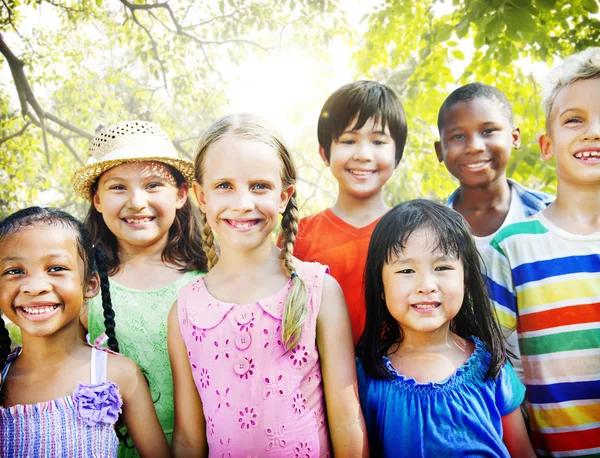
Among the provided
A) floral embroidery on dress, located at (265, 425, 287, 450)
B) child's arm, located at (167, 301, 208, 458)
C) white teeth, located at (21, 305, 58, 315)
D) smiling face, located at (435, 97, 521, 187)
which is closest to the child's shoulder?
child's arm, located at (167, 301, 208, 458)

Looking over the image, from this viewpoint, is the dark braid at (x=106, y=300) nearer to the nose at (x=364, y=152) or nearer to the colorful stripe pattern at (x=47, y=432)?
the colorful stripe pattern at (x=47, y=432)

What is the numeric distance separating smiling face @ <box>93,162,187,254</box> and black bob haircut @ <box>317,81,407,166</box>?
0.92 m

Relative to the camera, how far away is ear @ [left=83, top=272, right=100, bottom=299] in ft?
6.26

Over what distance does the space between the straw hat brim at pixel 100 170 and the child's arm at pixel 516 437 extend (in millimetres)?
1744

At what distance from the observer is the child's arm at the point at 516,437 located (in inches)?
71.9

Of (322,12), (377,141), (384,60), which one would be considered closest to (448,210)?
(377,141)

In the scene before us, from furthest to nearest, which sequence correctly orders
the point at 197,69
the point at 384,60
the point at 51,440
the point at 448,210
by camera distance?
the point at 197,69 < the point at 384,60 < the point at 448,210 < the point at 51,440

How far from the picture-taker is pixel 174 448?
6.21 feet

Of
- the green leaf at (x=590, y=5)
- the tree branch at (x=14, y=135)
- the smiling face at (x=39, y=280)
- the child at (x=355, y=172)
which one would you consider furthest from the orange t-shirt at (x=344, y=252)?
the tree branch at (x=14, y=135)

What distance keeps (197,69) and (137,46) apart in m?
→ 0.82

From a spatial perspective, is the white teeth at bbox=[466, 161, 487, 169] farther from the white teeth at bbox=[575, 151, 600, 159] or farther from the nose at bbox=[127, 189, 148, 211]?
the nose at bbox=[127, 189, 148, 211]

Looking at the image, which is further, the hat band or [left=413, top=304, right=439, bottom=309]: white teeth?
the hat band

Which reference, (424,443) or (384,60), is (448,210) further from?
(384,60)

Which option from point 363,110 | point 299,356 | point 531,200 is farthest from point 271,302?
point 531,200
